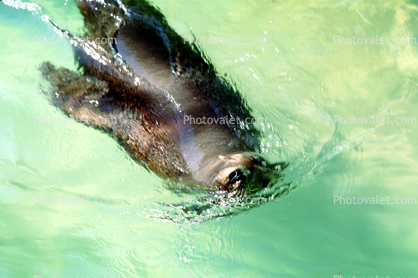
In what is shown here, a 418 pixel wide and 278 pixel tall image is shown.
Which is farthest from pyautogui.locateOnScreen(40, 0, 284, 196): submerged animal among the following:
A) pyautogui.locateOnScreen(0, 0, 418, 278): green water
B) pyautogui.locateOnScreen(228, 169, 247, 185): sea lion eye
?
pyautogui.locateOnScreen(0, 0, 418, 278): green water

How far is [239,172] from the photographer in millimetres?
2883

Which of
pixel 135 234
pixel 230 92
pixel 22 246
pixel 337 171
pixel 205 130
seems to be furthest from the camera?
pixel 22 246

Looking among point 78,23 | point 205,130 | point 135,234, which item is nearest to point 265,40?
point 205,130

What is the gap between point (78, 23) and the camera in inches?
162

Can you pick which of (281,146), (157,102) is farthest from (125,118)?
(281,146)

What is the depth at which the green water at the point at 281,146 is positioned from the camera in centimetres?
434

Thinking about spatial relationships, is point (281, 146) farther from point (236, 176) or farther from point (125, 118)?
point (125, 118)

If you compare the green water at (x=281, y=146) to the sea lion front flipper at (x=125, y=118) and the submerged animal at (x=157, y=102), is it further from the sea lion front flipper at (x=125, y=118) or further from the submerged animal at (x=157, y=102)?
the submerged animal at (x=157, y=102)

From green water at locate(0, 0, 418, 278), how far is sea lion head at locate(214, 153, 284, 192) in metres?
0.84

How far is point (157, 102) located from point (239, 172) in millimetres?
1170

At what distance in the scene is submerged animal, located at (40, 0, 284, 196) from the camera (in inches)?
126

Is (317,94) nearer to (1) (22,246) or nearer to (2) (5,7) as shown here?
(2) (5,7)

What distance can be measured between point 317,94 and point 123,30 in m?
2.92

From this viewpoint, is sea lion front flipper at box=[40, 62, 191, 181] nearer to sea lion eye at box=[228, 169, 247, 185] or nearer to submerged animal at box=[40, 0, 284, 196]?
submerged animal at box=[40, 0, 284, 196]
